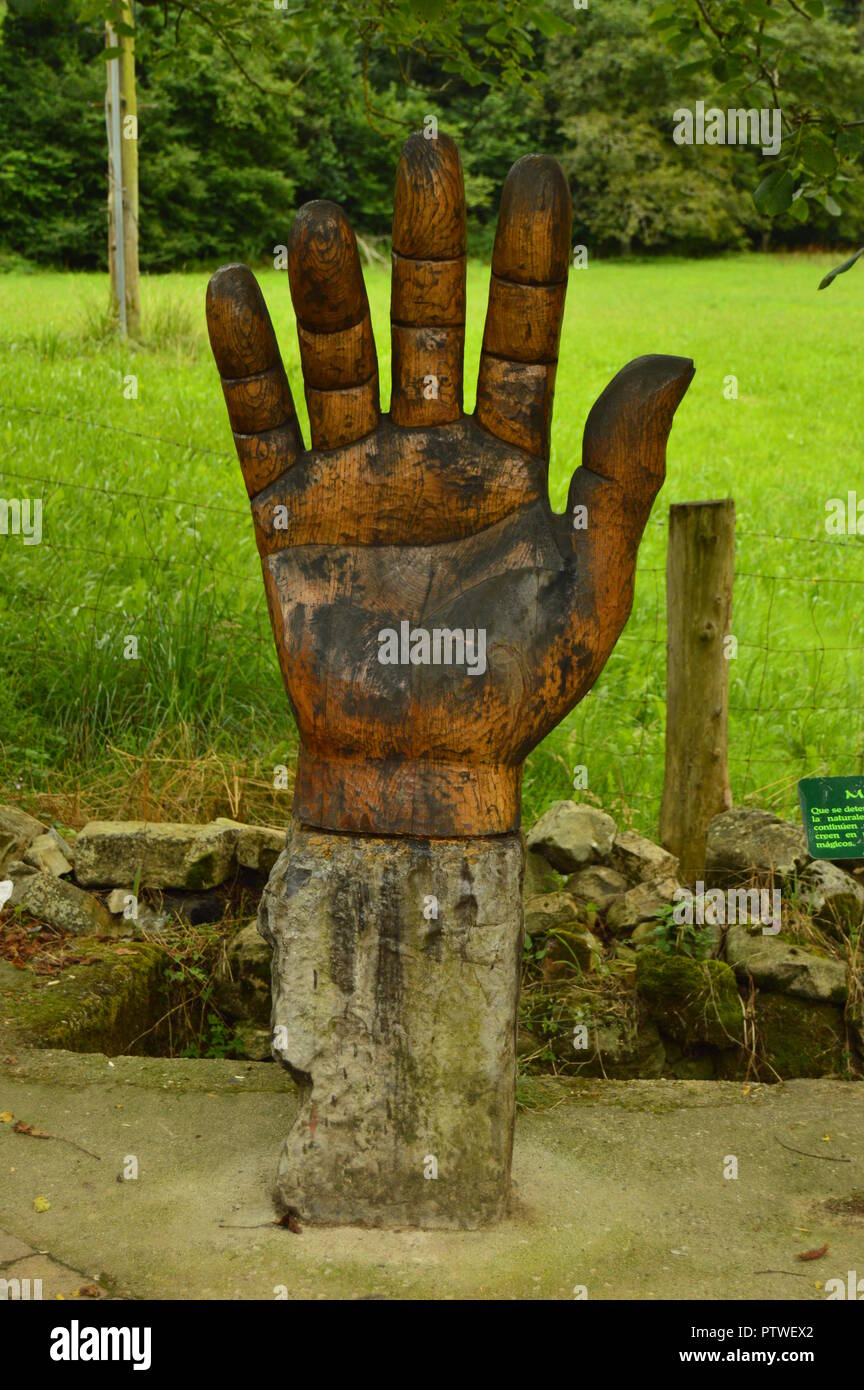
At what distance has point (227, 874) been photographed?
413cm

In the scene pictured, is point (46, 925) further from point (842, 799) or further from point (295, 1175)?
point (842, 799)

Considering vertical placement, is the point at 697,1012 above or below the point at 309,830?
below

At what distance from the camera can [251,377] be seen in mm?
2658

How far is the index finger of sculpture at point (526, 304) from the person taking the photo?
248cm

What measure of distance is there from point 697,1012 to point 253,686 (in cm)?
215

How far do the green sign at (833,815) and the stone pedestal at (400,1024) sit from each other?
1.42 meters

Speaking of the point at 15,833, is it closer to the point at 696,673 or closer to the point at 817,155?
the point at 696,673

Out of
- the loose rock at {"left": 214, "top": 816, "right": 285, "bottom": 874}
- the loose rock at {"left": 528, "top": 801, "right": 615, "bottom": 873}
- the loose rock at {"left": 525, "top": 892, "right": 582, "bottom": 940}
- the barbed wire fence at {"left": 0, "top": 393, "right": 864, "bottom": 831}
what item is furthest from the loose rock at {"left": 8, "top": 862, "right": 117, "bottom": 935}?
the loose rock at {"left": 528, "top": 801, "right": 615, "bottom": 873}

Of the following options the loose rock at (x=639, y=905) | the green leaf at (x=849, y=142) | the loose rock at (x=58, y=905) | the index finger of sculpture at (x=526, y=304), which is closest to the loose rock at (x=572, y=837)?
the loose rock at (x=639, y=905)

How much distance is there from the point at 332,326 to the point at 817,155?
171cm

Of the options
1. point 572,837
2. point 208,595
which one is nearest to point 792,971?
point 572,837

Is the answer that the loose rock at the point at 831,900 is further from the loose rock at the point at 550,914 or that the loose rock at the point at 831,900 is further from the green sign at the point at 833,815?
the loose rock at the point at 550,914

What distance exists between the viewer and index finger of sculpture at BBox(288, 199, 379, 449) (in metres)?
2.49

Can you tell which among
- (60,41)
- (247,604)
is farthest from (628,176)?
(247,604)
